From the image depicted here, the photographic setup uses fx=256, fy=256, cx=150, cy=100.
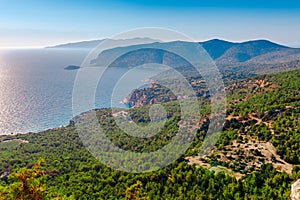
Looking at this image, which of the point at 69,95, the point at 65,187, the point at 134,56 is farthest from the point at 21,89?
the point at 65,187

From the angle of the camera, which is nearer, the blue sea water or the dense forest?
the dense forest

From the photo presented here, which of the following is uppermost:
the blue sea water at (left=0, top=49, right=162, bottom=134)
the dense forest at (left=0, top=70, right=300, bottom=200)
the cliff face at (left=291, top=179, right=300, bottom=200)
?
the cliff face at (left=291, top=179, right=300, bottom=200)

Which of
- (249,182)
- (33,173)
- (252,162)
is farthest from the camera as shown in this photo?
(252,162)

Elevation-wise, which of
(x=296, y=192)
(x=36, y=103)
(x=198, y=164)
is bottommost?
(x=36, y=103)

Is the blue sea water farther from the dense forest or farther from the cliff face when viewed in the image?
the cliff face

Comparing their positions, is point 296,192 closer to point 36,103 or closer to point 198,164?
point 198,164

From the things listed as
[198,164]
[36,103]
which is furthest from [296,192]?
[36,103]

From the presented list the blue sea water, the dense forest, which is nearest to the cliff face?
the dense forest

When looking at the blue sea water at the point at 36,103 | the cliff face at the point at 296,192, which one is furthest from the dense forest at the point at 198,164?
the blue sea water at the point at 36,103

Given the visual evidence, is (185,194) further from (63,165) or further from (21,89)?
(21,89)
